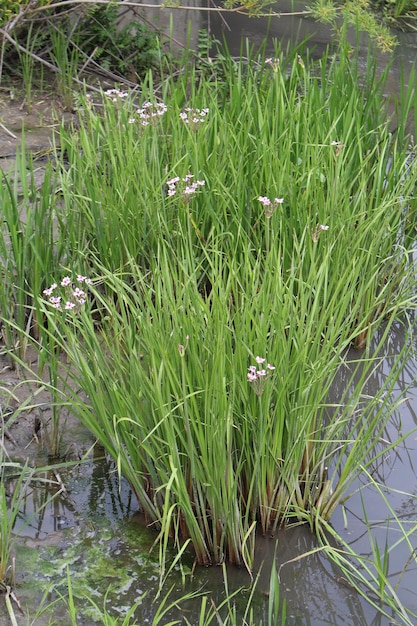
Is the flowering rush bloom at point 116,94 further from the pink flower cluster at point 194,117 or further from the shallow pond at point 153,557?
the shallow pond at point 153,557

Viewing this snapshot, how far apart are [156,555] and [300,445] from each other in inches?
17.8

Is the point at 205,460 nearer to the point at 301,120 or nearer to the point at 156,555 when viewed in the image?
the point at 156,555

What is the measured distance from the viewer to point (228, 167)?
3174mm

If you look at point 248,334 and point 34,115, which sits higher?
point 248,334

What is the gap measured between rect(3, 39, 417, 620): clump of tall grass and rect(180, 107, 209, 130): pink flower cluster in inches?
0.7

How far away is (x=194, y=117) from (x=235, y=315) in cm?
127

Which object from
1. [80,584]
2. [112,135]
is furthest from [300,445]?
[112,135]

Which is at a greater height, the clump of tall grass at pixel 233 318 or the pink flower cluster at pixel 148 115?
the pink flower cluster at pixel 148 115

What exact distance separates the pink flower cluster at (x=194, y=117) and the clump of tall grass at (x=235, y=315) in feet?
0.06

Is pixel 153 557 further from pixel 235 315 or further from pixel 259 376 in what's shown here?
pixel 235 315

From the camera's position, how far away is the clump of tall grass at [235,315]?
2.09 metres

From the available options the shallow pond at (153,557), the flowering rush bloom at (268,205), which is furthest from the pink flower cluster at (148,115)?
the shallow pond at (153,557)

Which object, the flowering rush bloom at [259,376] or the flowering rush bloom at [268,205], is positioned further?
the flowering rush bloom at [268,205]

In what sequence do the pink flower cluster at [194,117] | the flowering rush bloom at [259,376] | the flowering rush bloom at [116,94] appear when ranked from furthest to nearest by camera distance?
the flowering rush bloom at [116,94]
the pink flower cluster at [194,117]
the flowering rush bloom at [259,376]
